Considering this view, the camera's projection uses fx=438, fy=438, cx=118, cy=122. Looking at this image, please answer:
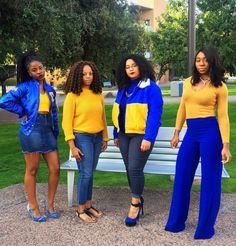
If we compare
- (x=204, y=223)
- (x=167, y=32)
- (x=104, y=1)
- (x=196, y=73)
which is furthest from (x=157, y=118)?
(x=167, y=32)

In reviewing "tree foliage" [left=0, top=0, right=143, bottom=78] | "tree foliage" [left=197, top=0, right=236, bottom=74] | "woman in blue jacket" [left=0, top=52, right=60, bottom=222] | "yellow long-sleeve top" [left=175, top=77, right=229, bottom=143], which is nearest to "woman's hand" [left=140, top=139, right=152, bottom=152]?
"yellow long-sleeve top" [left=175, top=77, right=229, bottom=143]

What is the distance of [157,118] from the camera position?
4184mm

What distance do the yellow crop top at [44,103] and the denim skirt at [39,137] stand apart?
62mm

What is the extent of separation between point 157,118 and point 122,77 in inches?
23.3

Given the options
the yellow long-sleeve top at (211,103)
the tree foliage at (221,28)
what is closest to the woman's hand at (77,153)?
the yellow long-sleeve top at (211,103)

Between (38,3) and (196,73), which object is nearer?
(196,73)

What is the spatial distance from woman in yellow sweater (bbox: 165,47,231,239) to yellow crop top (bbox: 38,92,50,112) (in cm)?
139

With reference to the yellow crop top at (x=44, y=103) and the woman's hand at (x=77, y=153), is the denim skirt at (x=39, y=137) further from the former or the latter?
the woman's hand at (x=77, y=153)

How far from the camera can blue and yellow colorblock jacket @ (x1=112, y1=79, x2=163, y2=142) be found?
4.18 m

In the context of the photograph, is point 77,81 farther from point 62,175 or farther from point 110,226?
point 62,175

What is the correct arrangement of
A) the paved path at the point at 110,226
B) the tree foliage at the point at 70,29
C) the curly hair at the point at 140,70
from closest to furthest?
the paved path at the point at 110,226 → the curly hair at the point at 140,70 → the tree foliage at the point at 70,29

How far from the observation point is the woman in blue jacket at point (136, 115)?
4.21 meters

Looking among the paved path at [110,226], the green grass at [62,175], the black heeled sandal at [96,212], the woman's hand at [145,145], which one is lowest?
the green grass at [62,175]

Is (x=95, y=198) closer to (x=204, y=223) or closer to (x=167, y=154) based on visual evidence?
(x=167, y=154)
